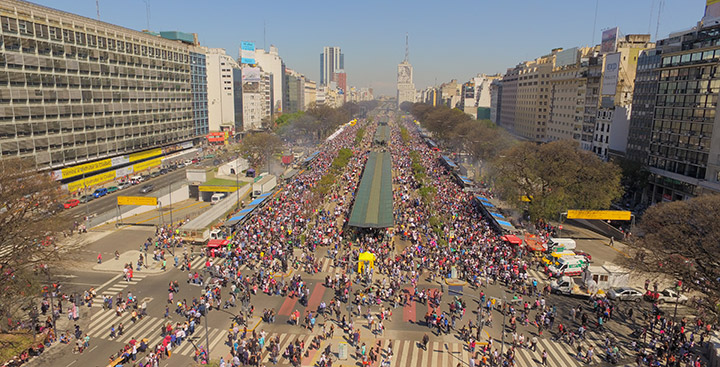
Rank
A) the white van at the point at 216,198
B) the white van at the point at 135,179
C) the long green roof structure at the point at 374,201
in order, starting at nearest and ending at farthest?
the long green roof structure at the point at 374,201
the white van at the point at 216,198
the white van at the point at 135,179

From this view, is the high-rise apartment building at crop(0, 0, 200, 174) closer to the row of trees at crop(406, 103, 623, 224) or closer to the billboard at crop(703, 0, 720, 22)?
the row of trees at crop(406, 103, 623, 224)

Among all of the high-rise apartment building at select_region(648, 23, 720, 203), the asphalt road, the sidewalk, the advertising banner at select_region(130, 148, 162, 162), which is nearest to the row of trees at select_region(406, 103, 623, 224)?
the high-rise apartment building at select_region(648, 23, 720, 203)

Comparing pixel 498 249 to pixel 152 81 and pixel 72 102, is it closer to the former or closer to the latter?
pixel 72 102

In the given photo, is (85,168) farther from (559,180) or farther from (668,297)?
(668,297)

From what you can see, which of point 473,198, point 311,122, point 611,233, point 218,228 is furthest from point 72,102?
point 311,122

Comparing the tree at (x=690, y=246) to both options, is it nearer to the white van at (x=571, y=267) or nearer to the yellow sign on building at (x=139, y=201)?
the white van at (x=571, y=267)

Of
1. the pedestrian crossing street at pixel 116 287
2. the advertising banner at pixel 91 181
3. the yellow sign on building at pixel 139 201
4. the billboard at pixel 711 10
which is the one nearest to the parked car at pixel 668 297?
the billboard at pixel 711 10
